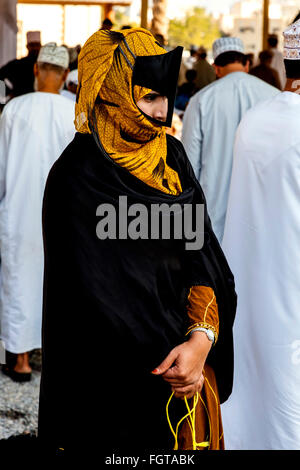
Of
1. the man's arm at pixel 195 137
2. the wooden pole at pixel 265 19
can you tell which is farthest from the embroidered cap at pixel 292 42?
the wooden pole at pixel 265 19

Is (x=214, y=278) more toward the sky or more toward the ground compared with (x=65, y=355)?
more toward the sky

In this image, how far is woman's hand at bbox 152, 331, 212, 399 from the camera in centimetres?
192

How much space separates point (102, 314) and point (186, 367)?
25 centimetres

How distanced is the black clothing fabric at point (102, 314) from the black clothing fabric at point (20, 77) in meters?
4.18

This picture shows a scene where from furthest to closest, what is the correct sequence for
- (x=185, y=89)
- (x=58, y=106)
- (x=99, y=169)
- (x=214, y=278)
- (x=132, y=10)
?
(x=132, y=10), (x=185, y=89), (x=58, y=106), (x=214, y=278), (x=99, y=169)

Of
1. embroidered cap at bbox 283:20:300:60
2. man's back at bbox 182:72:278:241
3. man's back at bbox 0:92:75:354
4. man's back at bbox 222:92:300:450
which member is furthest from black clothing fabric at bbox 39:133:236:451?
man's back at bbox 182:72:278:241

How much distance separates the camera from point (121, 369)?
1940mm

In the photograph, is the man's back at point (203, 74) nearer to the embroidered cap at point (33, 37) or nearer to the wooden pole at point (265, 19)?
the embroidered cap at point (33, 37)

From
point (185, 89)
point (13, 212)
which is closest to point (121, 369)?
point (13, 212)

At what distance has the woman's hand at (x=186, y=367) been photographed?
6.29 feet

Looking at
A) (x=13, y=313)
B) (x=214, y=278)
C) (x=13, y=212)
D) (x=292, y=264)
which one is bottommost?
(x=13, y=313)
